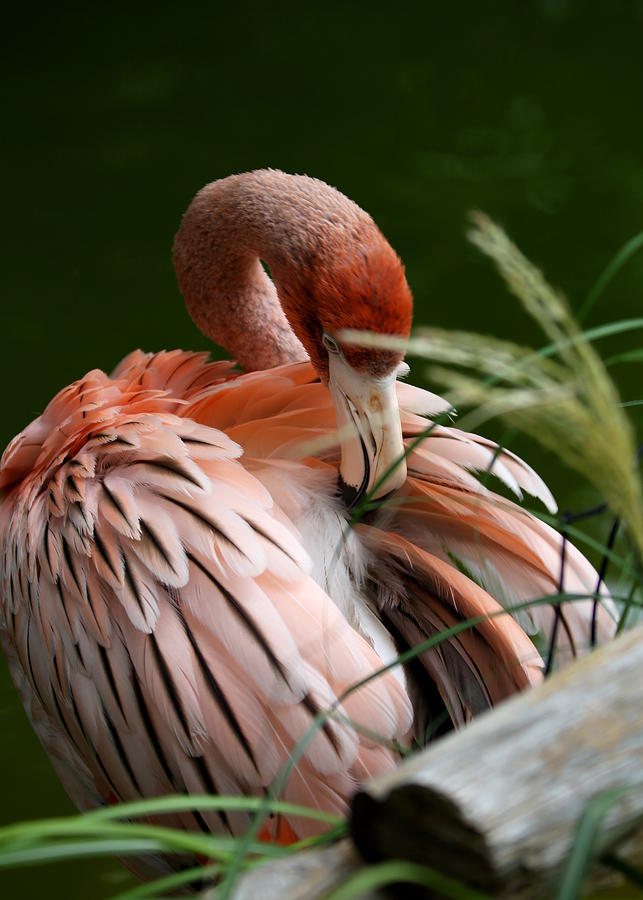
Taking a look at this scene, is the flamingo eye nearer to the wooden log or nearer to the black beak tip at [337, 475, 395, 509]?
the black beak tip at [337, 475, 395, 509]

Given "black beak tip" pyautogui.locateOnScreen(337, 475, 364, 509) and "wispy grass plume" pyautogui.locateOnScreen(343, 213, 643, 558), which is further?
"black beak tip" pyautogui.locateOnScreen(337, 475, 364, 509)

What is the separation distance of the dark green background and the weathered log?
241 centimetres

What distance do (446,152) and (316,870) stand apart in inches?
179

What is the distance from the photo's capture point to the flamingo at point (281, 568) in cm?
186

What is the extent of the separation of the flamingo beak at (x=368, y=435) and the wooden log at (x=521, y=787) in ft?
3.47

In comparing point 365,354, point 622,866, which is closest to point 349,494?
point 365,354

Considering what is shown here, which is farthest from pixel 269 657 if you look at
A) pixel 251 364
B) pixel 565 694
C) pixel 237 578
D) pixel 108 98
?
pixel 108 98

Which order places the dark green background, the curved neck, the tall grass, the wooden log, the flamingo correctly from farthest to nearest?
the dark green background
the curved neck
the flamingo
the tall grass
the wooden log

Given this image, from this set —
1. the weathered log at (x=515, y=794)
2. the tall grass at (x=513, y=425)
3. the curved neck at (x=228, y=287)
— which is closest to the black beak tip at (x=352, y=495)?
the curved neck at (x=228, y=287)

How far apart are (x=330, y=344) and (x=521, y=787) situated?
4.39ft

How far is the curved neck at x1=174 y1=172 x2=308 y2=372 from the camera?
2.75 metres

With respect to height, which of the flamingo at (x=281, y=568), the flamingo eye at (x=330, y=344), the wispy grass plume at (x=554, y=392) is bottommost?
the flamingo at (x=281, y=568)

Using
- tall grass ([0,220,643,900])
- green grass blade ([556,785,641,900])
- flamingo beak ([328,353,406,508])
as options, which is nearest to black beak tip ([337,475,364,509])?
flamingo beak ([328,353,406,508])

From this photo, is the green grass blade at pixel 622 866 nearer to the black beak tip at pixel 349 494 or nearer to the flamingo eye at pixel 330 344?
the black beak tip at pixel 349 494
